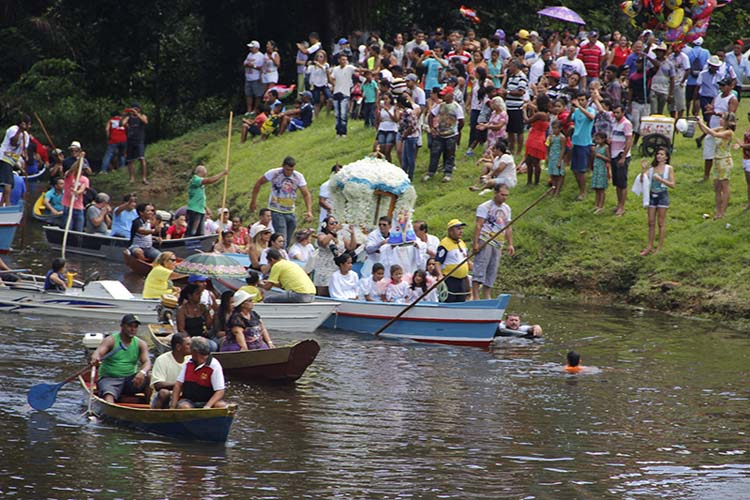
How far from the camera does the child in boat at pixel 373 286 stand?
21.8 meters

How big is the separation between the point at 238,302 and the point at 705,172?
522 inches

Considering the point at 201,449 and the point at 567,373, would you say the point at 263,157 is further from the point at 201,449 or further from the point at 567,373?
the point at 201,449

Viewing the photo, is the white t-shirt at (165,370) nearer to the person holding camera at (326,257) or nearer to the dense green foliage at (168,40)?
the person holding camera at (326,257)

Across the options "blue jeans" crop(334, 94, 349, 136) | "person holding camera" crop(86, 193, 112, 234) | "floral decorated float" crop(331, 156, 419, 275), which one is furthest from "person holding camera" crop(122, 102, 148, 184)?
"floral decorated float" crop(331, 156, 419, 275)

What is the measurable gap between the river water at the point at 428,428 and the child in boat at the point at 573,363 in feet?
0.61

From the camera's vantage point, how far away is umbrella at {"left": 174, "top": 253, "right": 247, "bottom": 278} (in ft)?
65.1

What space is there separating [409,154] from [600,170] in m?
5.18

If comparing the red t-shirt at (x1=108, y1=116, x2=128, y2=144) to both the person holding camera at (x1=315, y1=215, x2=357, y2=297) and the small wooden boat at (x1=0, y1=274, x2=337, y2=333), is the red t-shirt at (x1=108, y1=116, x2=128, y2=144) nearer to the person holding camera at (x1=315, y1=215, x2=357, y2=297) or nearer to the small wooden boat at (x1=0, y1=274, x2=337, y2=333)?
the small wooden boat at (x1=0, y1=274, x2=337, y2=333)

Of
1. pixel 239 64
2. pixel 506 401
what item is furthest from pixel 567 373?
pixel 239 64

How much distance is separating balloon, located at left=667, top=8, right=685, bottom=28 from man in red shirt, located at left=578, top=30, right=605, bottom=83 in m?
2.47

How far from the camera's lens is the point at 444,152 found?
3006 cm

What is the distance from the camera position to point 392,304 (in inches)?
840

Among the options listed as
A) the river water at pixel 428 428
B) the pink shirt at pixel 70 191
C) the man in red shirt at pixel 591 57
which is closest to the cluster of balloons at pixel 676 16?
the man in red shirt at pixel 591 57

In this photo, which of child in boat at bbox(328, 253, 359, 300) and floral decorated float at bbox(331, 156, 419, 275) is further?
floral decorated float at bbox(331, 156, 419, 275)
